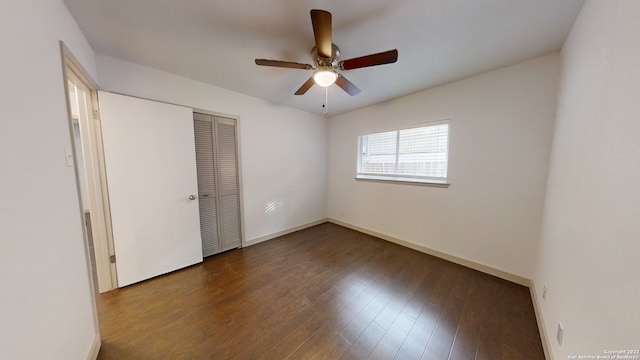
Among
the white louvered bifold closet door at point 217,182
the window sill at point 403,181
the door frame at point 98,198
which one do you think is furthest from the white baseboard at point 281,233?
the door frame at point 98,198

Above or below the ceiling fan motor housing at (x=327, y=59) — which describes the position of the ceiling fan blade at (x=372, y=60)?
below

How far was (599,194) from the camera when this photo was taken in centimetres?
90

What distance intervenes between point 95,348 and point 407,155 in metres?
3.69

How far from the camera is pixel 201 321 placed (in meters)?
1.57

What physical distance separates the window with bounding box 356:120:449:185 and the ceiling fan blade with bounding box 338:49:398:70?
1550mm

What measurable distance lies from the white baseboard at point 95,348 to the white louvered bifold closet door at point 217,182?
1.28 m

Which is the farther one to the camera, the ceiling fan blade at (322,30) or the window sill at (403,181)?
the window sill at (403,181)

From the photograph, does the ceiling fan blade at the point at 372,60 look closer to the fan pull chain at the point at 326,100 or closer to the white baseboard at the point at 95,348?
the fan pull chain at the point at 326,100

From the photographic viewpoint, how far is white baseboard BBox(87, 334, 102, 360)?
1.22 meters

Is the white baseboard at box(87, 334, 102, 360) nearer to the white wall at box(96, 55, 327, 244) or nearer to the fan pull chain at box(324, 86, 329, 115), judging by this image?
the white wall at box(96, 55, 327, 244)

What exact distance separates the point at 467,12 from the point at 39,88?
8.51 ft

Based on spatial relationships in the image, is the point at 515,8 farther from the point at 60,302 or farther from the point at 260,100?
the point at 60,302

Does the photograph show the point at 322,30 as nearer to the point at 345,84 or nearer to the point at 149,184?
the point at 345,84

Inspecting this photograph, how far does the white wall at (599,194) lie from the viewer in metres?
0.71
